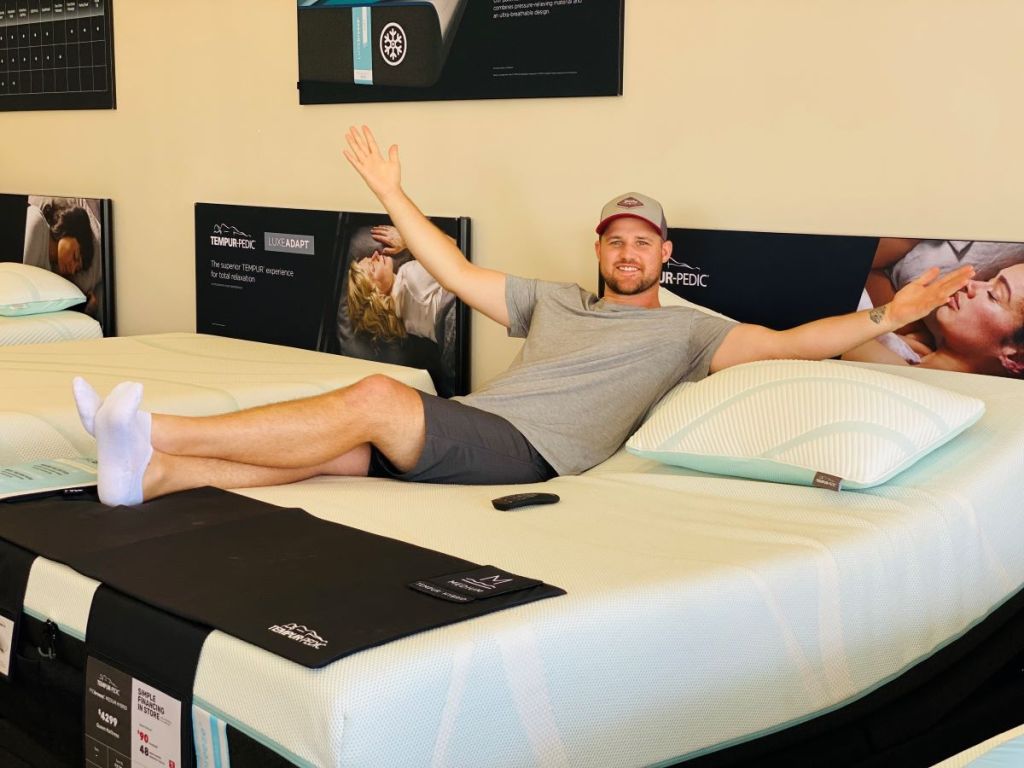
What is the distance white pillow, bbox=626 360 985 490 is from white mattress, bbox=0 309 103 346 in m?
2.78

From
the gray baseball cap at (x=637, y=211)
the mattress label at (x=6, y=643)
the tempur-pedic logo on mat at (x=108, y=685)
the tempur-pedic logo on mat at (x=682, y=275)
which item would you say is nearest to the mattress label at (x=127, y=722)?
the tempur-pedic logo on mat at (x=108, y=685)

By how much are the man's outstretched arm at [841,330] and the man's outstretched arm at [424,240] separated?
634 millimetres

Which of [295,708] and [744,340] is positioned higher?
[744,340]

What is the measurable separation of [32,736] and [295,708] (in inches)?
31.4

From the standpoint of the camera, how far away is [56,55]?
16.6ft

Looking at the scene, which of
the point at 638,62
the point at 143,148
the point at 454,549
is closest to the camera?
the point at 454,549

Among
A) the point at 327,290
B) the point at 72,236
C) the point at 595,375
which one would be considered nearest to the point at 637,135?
the point at 595,375

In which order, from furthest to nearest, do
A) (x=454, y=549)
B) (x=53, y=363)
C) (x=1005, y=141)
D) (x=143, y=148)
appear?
(x=143, y=148), (x=53, y=363), (x=1005, y=141), (x=454, y=549)

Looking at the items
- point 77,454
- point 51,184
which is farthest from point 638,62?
point 51,184

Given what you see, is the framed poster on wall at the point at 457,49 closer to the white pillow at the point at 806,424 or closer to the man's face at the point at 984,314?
the man's face at the point at 984,314

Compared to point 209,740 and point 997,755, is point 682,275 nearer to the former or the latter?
point 209,740

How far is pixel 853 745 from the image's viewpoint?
1957 mm

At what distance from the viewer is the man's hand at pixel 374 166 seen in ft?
10.0

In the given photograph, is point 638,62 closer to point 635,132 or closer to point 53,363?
point 635,132
